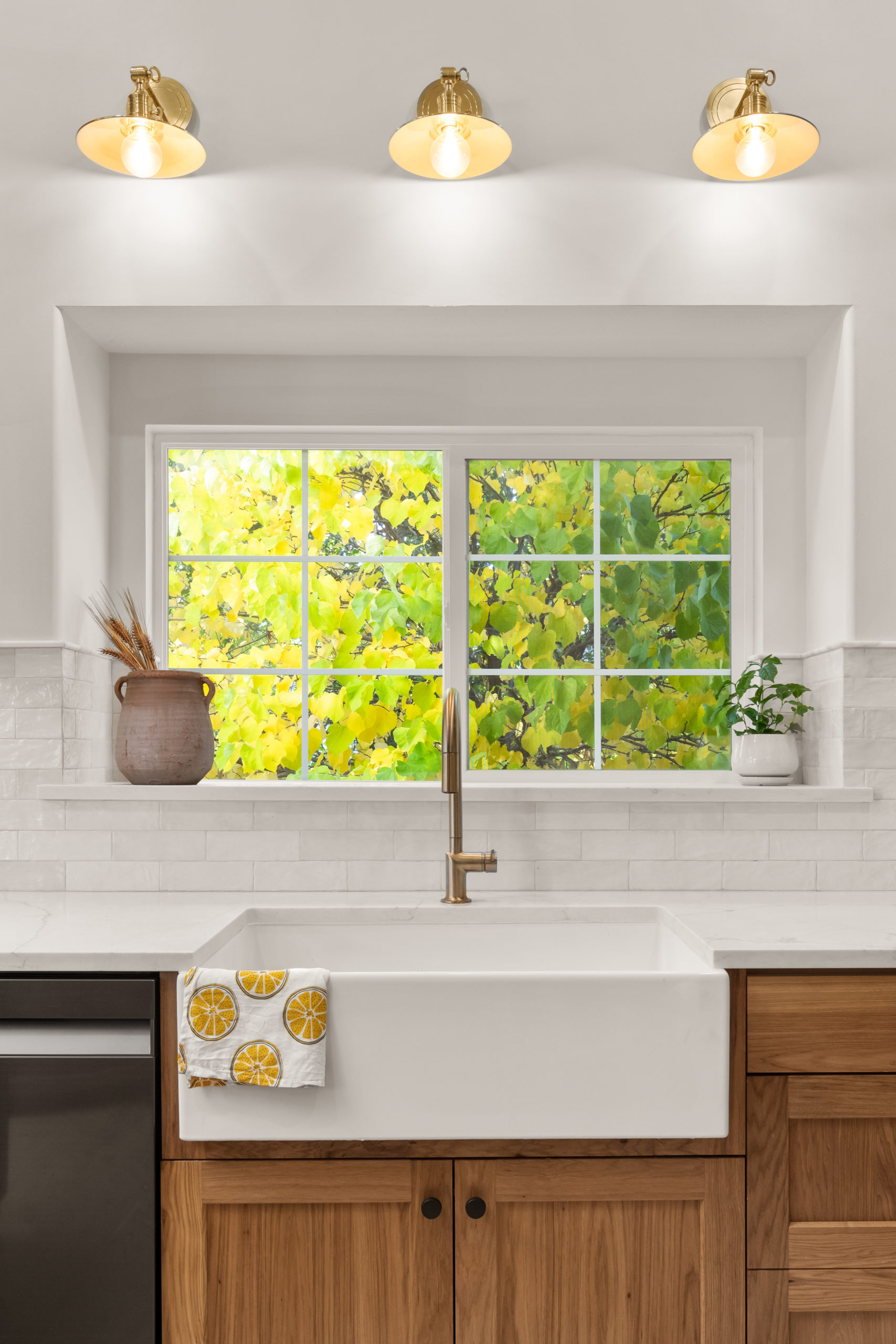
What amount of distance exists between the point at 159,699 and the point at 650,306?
1306 mm

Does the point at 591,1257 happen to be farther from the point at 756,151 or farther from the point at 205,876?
the point at 756,151

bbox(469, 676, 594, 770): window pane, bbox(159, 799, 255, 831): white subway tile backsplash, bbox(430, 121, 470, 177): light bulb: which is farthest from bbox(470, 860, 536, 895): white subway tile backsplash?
bbox(430, 121, 470, 177): light bulb

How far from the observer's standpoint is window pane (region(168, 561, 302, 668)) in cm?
235

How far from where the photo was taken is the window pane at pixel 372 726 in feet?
7.68

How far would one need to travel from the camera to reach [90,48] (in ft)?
6.63

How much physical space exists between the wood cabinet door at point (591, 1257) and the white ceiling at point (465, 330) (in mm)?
1584

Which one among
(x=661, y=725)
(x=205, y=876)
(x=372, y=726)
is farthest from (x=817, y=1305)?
(x=372, y=726)

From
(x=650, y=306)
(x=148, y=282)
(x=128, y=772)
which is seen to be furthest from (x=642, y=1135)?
(x=148, y=282)

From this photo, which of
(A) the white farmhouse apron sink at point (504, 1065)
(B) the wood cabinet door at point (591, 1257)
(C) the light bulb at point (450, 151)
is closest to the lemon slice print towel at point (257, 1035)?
(A) the white farmhouse apron sink at point (504, 1065)

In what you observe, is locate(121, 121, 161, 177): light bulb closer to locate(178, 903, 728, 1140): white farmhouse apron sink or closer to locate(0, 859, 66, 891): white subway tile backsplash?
locate(0, 859, 66, 891): white subway tile backsplash

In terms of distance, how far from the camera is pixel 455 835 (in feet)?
6.23

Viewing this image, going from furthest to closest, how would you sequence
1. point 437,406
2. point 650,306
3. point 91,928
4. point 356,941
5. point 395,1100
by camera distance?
point 437,406
point 650,306
point 356,941
point 91,928
point 395,1100

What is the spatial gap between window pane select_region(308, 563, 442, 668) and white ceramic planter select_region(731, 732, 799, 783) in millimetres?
738

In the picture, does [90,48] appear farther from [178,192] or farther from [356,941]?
[356,941]
